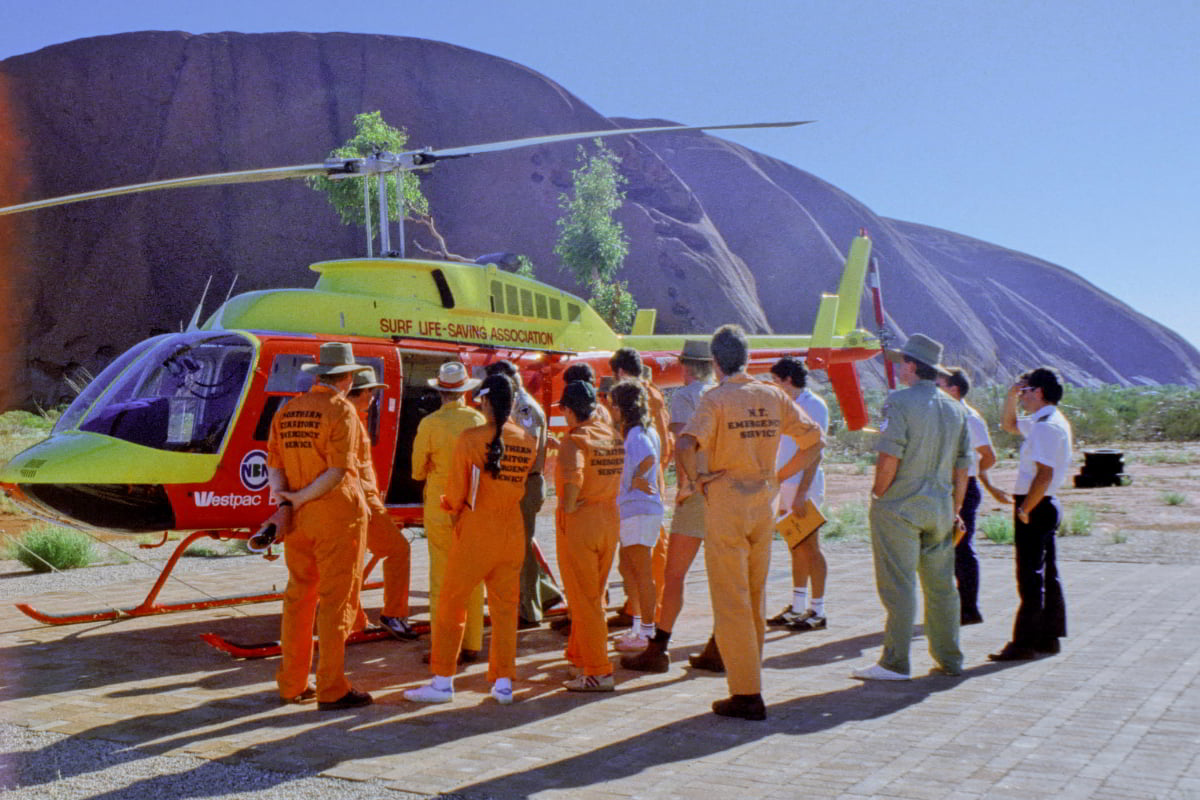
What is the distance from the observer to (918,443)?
6391 millimetres

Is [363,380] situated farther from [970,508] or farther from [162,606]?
[970,508]

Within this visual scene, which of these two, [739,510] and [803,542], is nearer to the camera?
[739,510]

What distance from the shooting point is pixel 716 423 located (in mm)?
5773

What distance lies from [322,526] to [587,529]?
5.17 ft

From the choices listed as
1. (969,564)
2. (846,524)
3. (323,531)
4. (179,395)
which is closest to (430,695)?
(323,531)

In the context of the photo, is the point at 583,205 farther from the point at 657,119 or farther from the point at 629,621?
the point at 657,119

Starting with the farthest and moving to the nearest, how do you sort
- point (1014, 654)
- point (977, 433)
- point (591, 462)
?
point (977, 433) < point (1014, 654) < point (591, 462)

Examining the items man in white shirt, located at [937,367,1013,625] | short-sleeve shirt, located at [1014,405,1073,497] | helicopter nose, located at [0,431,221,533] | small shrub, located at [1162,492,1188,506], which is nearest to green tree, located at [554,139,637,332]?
small shrub, located at [1162,492,1188,506]

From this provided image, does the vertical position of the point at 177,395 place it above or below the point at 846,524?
above

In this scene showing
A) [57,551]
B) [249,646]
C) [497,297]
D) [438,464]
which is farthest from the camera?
[57,551]

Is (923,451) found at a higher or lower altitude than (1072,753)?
higher

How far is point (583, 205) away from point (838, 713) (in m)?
36.5

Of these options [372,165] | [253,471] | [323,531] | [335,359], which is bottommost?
[323,531]

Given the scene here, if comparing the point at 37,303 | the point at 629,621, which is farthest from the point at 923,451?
the point at 37,303
